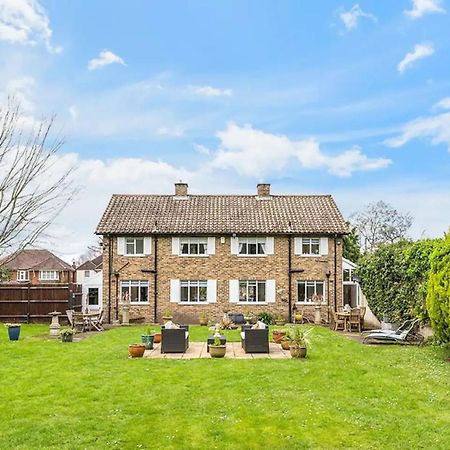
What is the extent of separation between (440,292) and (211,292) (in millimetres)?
15886

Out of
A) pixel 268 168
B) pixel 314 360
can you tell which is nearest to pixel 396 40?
pixel 314 360

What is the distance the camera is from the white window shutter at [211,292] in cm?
2881

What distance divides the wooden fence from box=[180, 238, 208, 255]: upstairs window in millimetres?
6590

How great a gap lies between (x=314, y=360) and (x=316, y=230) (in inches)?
586

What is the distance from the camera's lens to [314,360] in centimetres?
1467

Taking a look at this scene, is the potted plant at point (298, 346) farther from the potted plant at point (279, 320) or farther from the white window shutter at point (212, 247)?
the white window shutter at point (212, 247)

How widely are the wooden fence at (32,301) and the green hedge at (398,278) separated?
616 inches

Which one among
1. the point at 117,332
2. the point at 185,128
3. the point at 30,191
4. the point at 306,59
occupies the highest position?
the point at 306,59

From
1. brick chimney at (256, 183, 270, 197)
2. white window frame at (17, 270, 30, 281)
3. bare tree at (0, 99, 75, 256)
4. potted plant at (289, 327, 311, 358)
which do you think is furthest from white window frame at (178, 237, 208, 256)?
white window frame at (17, 270, 30, 281)

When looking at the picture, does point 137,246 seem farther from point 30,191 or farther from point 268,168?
point 30,191

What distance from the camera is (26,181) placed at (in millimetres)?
8055

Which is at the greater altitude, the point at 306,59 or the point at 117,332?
the point at 306,59

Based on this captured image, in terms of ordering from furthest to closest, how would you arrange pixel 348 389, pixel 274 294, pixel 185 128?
1. pixel 274 294
2. pixel 185 128
3. pixel 348 389

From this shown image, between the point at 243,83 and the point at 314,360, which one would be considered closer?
the point at 314,360
